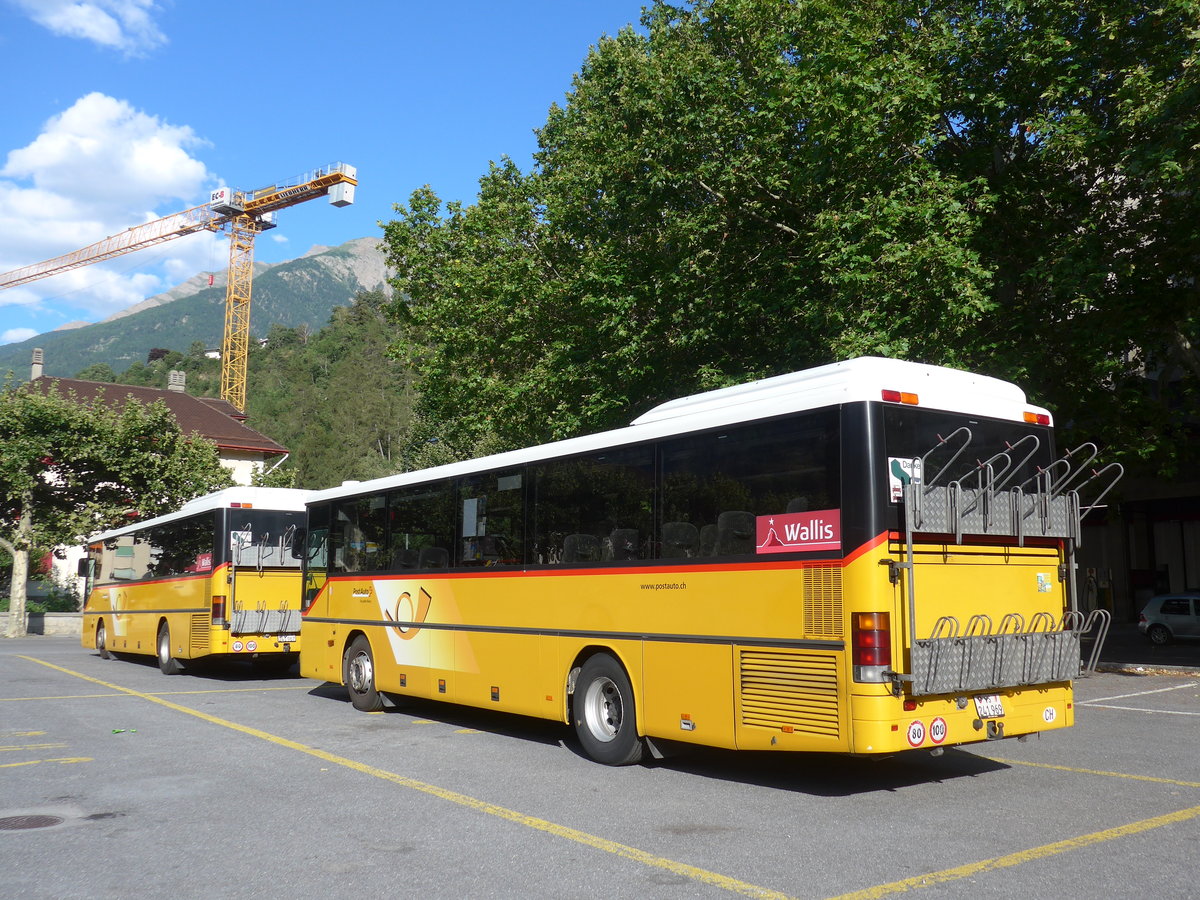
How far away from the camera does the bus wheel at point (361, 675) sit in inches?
525

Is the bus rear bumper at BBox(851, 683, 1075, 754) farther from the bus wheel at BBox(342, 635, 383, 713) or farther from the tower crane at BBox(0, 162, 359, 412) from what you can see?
the tower crane at BBox(0, 162, 359, 412)

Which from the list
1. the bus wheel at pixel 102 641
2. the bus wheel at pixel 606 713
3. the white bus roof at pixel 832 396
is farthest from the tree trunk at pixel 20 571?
the white bus roof at pixel 832 396

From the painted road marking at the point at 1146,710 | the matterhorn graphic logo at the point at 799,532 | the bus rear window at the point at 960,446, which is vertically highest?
the bus rear window at the point at 960,446

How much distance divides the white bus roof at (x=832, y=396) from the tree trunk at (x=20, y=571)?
Answer: 28.7 metres

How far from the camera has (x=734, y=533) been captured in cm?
812

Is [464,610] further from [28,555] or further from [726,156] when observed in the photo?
[28,555]

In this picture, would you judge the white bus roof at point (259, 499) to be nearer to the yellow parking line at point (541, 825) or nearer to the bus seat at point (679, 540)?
the yellow parking line at point (541, 825)

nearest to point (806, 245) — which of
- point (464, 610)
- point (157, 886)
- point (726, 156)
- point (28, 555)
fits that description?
point (726, 156)

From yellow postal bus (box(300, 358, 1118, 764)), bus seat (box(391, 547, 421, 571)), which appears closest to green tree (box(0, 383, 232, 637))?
bus seat (box(391, 547, 421, 571))

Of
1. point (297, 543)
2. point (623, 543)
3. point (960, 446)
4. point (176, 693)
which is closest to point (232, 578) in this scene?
point (297, 543)

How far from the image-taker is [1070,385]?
20328mm

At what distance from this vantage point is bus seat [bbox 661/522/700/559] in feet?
28.0

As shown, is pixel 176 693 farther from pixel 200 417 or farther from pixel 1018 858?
pixel 200 417

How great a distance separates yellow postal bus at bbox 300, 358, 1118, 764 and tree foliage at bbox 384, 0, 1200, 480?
22.6ft
